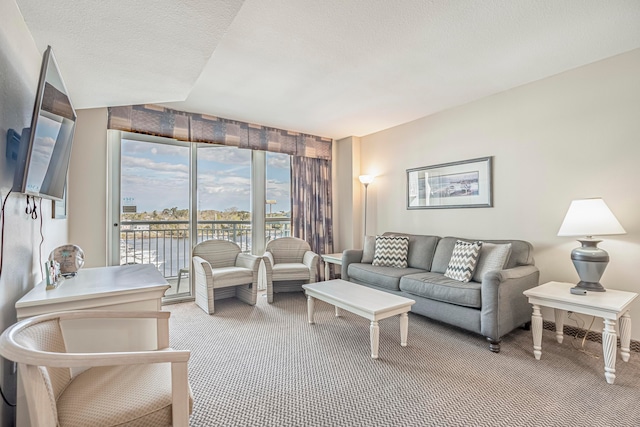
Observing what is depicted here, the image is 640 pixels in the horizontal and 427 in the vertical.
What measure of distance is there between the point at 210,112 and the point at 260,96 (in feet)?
3.08

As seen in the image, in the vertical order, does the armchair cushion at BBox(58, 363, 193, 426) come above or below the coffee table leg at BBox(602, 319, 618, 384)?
above

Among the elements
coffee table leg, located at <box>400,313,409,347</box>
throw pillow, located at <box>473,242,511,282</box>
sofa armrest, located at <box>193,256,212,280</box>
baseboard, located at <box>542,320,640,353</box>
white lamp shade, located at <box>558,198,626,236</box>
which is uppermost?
white lamp shade, located at <box>558,198,626,236</box>

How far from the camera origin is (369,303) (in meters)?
2.51

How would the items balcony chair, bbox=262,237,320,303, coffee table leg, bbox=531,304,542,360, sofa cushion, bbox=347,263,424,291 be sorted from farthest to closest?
balcony chair, bbox=262,237,320,303 < sofa cushion, bbox=347,263,424,291 < coffee table leg, bbox=531,304,542,360

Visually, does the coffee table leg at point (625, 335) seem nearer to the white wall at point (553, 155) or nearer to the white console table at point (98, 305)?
the white wall at point (553, 155)

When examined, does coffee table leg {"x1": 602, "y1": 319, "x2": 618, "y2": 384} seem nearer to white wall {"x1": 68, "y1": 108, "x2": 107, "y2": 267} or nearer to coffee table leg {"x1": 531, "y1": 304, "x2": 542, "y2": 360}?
coffee table leg {"x1": 531, "y1": 304, "x2": 542, "y2": 360}

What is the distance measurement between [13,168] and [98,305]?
732 millimetres

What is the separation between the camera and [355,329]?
2955mm

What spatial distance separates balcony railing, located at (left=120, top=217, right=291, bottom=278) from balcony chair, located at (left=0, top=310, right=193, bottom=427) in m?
2.70

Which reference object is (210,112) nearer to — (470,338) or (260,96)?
(260,96)

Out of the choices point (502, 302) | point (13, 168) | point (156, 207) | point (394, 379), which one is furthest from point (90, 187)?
point (502, 302)

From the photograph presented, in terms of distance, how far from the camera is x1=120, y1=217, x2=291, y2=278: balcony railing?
12.4 feet

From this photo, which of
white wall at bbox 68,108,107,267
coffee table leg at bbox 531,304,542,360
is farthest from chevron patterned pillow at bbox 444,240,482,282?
white wall at bbox 68,108,107,267

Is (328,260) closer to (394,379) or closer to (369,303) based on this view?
(369,303)
